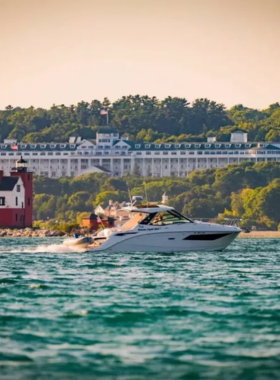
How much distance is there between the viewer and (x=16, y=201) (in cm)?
15725

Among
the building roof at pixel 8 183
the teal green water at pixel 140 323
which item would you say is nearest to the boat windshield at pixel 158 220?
the teal green water at pixel 140 323

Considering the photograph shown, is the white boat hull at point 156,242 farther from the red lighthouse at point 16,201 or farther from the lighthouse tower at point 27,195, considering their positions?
the lighthouse tower at point 27,195

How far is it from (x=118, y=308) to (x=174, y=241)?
104 ft

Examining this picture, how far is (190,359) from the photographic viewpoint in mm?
32969

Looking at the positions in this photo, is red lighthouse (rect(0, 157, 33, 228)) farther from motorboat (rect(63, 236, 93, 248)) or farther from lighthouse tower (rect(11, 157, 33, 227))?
motorboat (rect(63, 236, 93, 248))

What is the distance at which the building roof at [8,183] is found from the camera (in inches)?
6191

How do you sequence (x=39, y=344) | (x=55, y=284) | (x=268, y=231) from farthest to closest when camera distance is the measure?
(x=268, y=231) → (x=55, y=284) → (x=39, y=344)

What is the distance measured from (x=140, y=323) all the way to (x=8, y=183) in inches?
4799

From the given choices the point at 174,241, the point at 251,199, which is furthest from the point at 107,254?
the point at 251,199

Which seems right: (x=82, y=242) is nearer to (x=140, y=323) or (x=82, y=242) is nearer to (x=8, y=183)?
(x=140, y=323)

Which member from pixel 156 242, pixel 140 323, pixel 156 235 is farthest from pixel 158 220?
pixel 140 323

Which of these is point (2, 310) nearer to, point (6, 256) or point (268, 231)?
point (6, 256)

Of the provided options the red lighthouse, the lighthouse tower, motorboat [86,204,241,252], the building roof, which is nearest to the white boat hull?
motorboat [86,204,241,252]

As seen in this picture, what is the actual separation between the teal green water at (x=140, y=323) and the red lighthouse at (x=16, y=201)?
98029 millimetres
